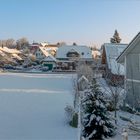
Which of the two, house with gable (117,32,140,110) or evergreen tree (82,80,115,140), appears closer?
evergreen tree (82,80,115,140)

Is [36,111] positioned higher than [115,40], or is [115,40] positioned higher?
[115,40]

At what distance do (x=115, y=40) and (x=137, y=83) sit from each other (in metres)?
63.7

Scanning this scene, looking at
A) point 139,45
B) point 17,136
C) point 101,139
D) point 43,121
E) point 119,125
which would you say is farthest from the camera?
point 139,45

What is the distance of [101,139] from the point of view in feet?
38.9

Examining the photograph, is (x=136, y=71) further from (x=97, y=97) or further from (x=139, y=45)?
(x=97, y=97)

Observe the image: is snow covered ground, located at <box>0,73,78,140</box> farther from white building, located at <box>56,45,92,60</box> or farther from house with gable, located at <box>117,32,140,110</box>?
white building, located at <box>56,45,92,60</box>

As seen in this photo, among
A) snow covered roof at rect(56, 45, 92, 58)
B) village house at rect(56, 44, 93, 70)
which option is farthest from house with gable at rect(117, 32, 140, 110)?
snow covered roof at rect(56, 45, 92, 58)

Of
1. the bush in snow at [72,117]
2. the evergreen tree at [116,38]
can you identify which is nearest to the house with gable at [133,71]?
the bush in snow at [72,117]

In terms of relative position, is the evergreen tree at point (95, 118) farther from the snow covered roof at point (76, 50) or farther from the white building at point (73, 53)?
the snow covered roof at point (76, 50)

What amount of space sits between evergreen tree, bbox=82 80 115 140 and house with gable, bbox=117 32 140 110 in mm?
5485

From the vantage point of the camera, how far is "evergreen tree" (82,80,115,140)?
474 inches

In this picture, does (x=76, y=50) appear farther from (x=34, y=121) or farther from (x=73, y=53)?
(x=34, y=121)

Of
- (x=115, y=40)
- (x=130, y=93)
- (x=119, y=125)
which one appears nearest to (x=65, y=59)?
(x=115, y=40)

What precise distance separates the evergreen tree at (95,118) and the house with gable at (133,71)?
18.0ft
